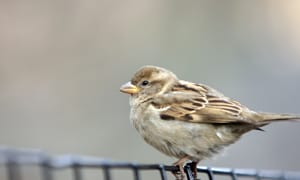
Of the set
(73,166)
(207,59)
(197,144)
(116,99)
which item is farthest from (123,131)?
(73,166)

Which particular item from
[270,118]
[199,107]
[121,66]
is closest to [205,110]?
[199,107]

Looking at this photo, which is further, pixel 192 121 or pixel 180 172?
pixel 192 121

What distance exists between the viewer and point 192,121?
9.70 feet

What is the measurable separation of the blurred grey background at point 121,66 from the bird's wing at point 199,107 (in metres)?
2.01

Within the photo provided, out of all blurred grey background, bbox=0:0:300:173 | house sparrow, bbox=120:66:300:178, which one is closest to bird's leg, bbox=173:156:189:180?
house sparrow, bbox=120:66:300:178

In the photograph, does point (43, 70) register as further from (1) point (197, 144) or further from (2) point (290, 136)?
(1) point (197, 144)

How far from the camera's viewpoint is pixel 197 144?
2.92m

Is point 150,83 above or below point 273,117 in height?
above

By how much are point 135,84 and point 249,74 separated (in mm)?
3326

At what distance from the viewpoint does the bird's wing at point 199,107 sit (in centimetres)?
294

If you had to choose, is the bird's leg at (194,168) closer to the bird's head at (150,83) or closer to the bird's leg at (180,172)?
the bird's leg at (180,172)

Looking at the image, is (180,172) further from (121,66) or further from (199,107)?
(121,66)

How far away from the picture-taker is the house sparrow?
2896mm

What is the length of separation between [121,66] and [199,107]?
10.2 feet
